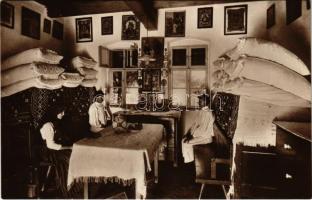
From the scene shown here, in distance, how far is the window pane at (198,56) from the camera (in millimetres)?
4926

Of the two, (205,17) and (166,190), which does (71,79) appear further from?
(205,17)

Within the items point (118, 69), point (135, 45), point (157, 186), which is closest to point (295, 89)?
point (157, 186)

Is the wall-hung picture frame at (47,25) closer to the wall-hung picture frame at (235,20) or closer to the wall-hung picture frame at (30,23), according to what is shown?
the wall-hung picture frame at (30,23)

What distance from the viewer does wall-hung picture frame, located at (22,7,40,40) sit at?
13.0 ft

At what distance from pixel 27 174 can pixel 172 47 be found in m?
3.61

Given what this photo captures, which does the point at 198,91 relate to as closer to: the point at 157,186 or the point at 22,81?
the point at 157,186

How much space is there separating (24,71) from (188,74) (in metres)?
3.16

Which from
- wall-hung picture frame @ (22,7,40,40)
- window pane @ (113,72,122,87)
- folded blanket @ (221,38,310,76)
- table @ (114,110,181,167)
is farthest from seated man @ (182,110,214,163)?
wall-hung picture frame @ (22,7,40,40)

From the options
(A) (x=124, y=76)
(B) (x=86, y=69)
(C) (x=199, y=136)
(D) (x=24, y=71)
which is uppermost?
(B) (x=86, y=69)

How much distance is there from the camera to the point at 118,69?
5.46 meters

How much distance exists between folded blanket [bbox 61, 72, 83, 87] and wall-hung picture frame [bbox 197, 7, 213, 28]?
8.99ft

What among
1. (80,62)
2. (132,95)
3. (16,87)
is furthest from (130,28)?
(16,87)

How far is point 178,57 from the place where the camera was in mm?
5055

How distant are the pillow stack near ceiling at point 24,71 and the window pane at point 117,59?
208 centimetres
